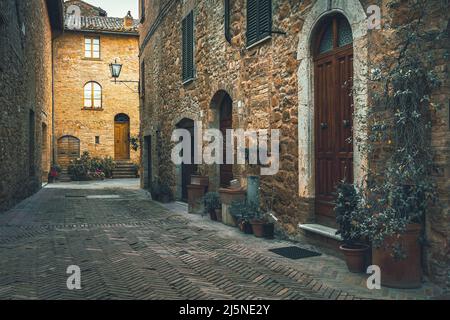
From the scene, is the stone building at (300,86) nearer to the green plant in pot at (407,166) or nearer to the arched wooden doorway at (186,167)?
the green plant in pot at (407,166)

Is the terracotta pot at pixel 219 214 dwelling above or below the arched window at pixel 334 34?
below

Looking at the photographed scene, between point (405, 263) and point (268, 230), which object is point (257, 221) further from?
point (405, 263)

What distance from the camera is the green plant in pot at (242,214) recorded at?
700 centimetres

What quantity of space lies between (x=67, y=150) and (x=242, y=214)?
718 inches

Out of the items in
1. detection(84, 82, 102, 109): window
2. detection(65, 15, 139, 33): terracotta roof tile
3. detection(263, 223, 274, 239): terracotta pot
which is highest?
detection(65, 15, 139, 33): terracotta roof tile

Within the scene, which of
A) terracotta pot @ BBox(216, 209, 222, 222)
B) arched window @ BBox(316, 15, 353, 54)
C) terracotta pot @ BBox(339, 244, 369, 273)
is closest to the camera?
terracotta pot @ BBox(339, 244, 369, 273)

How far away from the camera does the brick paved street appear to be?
4.02 m

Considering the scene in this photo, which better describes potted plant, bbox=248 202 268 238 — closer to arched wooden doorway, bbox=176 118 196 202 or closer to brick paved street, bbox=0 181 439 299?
brick paved street, bbox=0 181 439 299

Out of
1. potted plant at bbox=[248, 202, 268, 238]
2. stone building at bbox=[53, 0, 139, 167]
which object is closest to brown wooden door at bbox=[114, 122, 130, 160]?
stone building at bbox=[53, 0, 139, 167]

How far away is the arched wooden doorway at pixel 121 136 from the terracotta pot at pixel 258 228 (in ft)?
61.3

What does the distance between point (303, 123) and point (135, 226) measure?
3.71 m

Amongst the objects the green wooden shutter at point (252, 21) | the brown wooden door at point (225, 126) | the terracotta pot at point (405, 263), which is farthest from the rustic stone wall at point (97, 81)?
the terracotta pot at point (405, 263)

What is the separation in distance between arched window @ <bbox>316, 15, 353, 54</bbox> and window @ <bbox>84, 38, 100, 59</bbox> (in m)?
20.1
